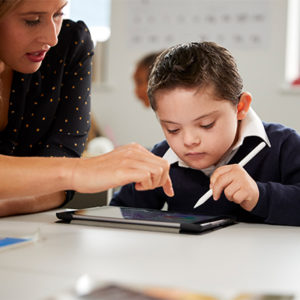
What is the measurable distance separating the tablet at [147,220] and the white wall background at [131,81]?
9.66 feet

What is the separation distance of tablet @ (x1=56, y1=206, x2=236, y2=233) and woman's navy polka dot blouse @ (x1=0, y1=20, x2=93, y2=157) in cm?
33

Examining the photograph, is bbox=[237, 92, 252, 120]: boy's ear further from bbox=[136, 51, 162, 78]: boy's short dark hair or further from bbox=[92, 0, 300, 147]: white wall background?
bbox=[136, 51, 162, 78]: boy's short dark hair

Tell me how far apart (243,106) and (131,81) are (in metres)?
2.98

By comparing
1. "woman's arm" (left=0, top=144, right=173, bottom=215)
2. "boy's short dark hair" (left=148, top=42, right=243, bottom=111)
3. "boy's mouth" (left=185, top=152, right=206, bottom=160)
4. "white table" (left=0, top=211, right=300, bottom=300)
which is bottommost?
"white table" (left=0, top=211, right=300, bottom=300)

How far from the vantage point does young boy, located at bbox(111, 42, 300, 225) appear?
1187 mm

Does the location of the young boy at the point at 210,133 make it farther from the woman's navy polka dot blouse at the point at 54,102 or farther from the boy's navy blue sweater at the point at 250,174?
the woman's navy polka dot blouse at the point at 54,102

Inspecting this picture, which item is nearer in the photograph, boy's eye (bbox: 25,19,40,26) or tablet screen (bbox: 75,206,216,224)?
tablet screen (bbox: 75,206,216,224)

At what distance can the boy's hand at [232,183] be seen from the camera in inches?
40.2

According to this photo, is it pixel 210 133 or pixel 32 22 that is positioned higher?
pixel 32 22

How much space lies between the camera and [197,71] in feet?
4.06

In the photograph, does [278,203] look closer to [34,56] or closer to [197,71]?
[197,71]

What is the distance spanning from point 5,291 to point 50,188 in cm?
39

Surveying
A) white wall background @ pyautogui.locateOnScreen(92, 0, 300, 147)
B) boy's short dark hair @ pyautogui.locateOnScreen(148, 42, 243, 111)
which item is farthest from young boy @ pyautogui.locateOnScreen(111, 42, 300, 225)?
white wall background @ pyautogui.locateOnScreen(92, 0, 300, 147)

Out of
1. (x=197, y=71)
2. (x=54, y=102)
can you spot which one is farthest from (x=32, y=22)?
(x=197, y=71)
